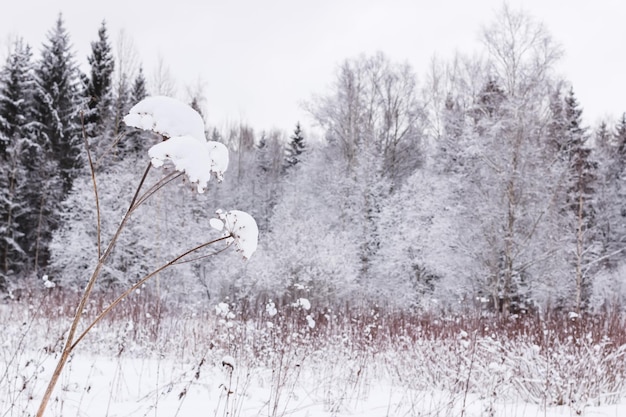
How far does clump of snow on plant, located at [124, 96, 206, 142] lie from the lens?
1.14 m

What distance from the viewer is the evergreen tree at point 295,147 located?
102ft

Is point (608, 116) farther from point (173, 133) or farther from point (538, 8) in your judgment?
point (173, 133)

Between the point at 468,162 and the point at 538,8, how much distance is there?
4.38 meters

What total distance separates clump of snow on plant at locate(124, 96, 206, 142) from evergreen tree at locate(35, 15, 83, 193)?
64.1 feet

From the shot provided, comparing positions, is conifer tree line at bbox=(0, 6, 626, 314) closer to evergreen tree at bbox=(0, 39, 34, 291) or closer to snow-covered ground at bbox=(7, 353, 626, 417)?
evergreen tree at bbox=(0, 39, 34, 291)

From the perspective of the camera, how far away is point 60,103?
20625 mm

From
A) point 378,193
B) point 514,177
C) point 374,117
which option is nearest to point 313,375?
point 514,177

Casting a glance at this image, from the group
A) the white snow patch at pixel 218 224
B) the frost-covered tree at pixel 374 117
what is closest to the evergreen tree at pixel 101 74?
the frost-covered tree at pixel 374 117

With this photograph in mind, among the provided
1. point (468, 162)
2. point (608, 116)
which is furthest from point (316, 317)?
point (608, 116)

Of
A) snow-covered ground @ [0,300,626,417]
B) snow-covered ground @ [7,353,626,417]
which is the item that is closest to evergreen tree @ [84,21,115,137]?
snow-covered ground @ [0,300,626,417]

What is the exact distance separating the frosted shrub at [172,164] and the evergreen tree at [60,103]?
64.1 ft

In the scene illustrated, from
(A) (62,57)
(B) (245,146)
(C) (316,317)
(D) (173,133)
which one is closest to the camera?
(D) (173,133)

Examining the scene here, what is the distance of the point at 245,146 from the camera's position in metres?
36.3

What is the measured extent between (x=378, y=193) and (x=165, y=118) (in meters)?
20.1
